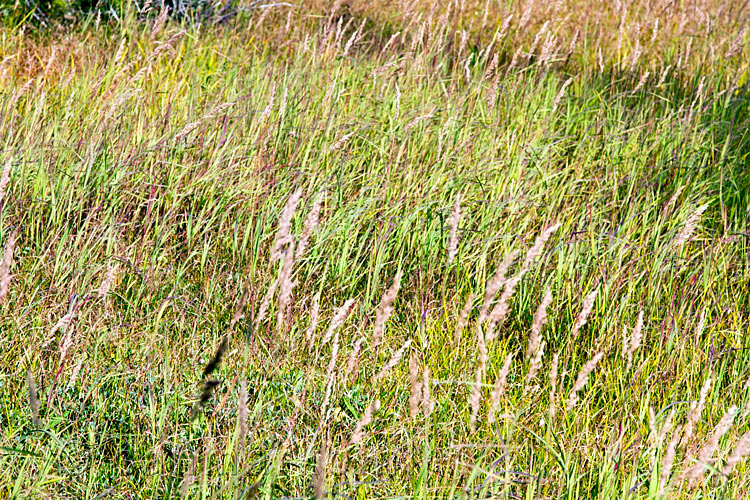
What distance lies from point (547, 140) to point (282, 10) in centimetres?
234

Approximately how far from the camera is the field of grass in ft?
5.47

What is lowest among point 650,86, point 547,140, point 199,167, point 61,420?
point 61,420

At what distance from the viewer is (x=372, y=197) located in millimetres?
2746

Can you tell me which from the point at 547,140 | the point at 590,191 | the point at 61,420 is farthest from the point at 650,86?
the point at 61,420

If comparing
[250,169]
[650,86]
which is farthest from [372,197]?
[650,86]

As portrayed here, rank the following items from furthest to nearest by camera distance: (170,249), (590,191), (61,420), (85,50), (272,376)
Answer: (85,50) < (590,191) < (170,249) < (272,376) < (61,420)

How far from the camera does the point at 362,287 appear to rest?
8.30 ft

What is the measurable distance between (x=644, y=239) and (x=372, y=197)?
1.03 m

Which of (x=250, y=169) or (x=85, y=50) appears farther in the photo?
(x=85, y=50)

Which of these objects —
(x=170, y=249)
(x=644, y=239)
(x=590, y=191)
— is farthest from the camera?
(x=590, y=191)

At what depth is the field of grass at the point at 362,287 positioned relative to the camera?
1.67 meters

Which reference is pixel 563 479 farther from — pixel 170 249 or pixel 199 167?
pixel 199 167

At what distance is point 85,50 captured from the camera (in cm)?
392

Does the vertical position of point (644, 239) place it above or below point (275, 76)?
below
